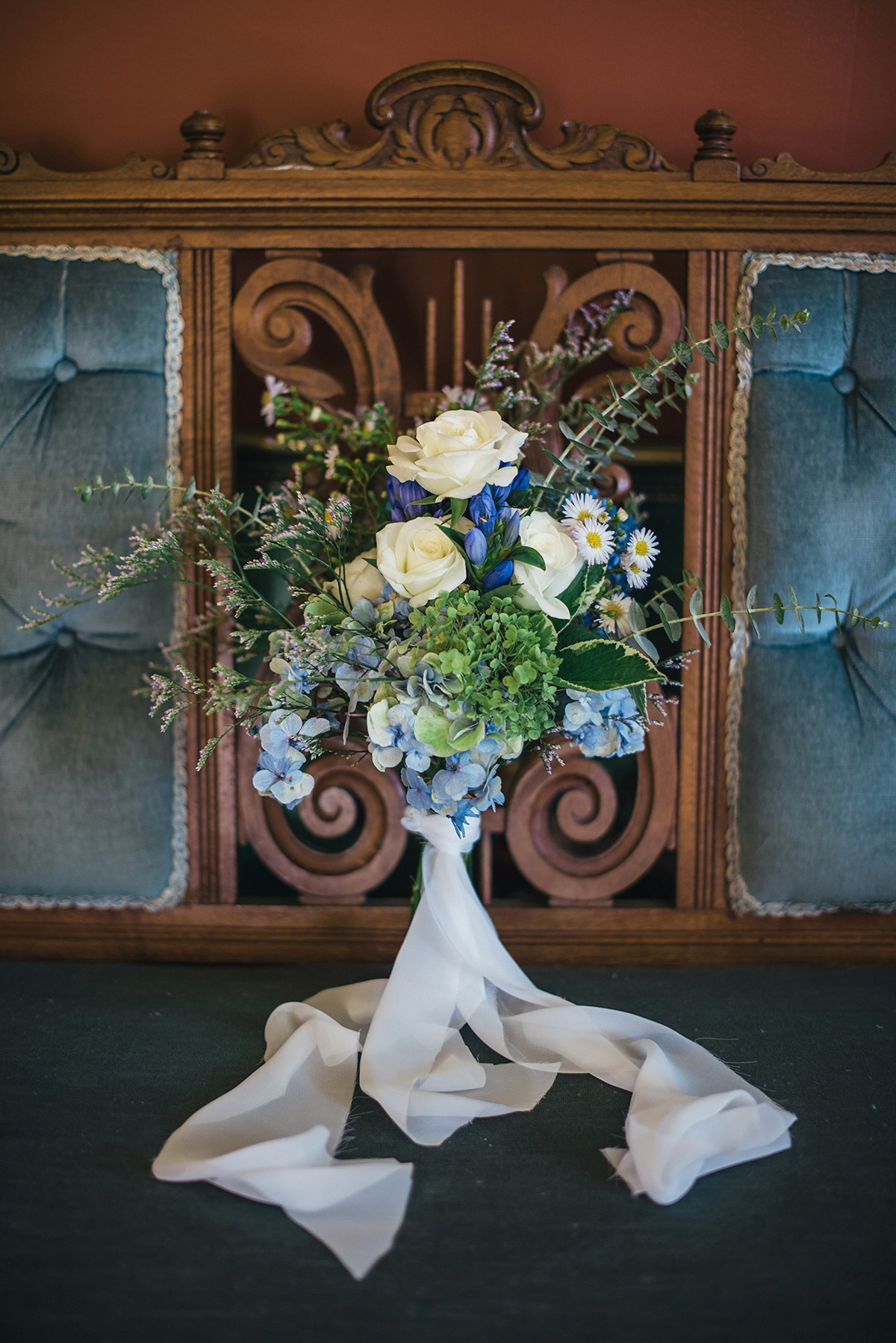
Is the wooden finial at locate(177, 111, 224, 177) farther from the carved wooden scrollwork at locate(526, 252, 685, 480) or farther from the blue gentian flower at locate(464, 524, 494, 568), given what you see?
the blue gentian flower at locate(464, 524, 494, 568)

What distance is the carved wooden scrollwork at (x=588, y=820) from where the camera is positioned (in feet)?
3.47

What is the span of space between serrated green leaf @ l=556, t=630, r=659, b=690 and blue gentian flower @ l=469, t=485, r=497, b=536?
0.14 m

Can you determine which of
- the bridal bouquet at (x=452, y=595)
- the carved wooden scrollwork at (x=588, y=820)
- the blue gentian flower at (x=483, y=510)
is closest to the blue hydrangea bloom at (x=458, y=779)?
the bridal bouquet at (x=452, y=595)

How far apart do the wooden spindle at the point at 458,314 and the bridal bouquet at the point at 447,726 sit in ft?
0.22

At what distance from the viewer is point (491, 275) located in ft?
3.67

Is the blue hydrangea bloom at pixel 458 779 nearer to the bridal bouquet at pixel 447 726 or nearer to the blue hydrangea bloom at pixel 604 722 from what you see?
the bridal bouquet at pixel 447 726

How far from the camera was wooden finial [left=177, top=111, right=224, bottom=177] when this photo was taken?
100cm

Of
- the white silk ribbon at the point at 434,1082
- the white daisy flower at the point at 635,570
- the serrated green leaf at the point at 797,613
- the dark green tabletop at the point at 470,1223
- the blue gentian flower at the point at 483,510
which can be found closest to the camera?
the dark green tabletop at the point at 470,1223

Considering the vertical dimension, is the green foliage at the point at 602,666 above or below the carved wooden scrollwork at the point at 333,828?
above

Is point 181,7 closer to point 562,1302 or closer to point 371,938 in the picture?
point 371,938

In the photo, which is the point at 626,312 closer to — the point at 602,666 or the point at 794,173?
the point at 794,173

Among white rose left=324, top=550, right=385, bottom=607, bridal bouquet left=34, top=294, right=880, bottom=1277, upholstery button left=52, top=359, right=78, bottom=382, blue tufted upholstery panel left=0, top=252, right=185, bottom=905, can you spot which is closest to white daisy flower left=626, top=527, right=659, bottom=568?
bridal bouquet left=34, top=294, right=880, bottom=1277

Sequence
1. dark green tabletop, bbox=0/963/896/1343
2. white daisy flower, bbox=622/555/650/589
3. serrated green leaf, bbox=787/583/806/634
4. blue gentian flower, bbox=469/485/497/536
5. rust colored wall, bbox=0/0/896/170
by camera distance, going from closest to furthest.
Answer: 1. dark green tabletop, bbox=0/963/896/1343
2. blue gentian flower, bbox=469/485/497/536
3. white daisy flower, bbox=622/555/650/589
4. serrated green leaf, bbox=787/583/806/634
5. rust colored wall, bbox=0/0/896/170

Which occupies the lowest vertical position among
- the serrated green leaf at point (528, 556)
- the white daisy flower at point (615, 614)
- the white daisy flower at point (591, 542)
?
the white daisy flower at point (615, 614)
